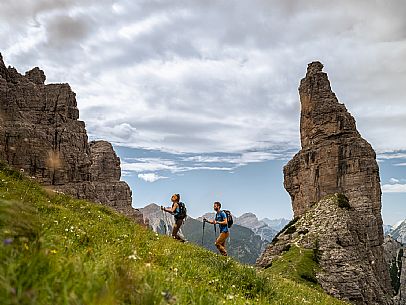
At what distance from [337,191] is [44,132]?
122m

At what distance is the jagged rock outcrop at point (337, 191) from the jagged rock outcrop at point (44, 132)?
96.0m

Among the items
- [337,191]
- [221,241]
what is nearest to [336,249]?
[337,191]

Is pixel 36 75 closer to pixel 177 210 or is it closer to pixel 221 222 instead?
pixel 177 210

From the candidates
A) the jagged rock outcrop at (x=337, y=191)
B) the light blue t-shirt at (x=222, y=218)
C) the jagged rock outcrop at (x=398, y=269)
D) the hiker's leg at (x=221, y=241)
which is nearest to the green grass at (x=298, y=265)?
the jagged rock outcrop at (x=337, y=191)

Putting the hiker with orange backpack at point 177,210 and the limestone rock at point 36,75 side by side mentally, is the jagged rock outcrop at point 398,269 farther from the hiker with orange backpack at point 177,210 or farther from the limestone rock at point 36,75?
the limestone rock at point 36,75

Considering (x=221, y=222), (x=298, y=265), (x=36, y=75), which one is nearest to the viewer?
(x=221, y=222)

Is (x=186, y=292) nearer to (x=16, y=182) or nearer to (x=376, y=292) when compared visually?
Result: (x=16, y=182)

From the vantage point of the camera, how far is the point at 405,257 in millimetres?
186500

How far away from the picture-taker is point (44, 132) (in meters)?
151

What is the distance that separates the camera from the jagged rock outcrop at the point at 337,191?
9019 cm

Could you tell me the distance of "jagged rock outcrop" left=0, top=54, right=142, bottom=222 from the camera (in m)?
142

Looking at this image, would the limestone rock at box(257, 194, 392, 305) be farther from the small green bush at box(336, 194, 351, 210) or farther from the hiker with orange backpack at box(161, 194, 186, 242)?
the hiker with orange backpack at box(161, 194, 186, 242)

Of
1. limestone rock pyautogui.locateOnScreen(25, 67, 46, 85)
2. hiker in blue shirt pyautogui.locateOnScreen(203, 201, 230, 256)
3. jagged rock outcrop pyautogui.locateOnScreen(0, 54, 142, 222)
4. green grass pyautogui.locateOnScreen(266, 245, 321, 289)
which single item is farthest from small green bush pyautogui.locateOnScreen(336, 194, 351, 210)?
limestone rock pyautogui.locateOnScreen(25, 67, 46, 85)

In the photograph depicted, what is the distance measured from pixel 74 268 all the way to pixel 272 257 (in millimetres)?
97023
